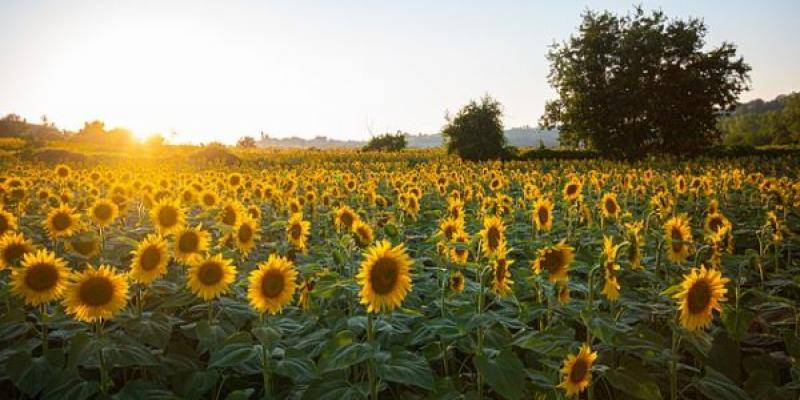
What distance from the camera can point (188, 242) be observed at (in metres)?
3.77

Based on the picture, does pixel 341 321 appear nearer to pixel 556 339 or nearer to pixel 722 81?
pixel 556 339

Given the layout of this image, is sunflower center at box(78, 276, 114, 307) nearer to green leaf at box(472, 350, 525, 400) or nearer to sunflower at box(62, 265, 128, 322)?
sunflower at box(62, 265, 128, 322)

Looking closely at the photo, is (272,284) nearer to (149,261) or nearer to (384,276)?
(384,276)

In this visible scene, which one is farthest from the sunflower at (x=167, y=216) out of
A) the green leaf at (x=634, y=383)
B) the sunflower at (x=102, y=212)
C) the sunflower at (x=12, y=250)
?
the green leaf at (x=634, y=383)

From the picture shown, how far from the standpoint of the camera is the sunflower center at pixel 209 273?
128 inches

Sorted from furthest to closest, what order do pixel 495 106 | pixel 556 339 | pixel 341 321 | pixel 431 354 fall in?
pixel 495 106 < pixel 341 321 < pixel 431 354 < pixel 556 339

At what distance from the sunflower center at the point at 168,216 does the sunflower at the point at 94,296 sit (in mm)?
1710

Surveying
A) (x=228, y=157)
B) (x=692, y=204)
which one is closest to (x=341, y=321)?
(x=692, y=204)

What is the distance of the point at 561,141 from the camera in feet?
109

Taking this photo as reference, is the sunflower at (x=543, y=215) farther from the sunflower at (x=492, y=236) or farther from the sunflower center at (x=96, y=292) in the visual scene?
the sunflower center at (x=96, y=292)

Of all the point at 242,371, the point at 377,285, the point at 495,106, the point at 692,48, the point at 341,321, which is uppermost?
the point at 692,48

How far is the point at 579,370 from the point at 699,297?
76cm

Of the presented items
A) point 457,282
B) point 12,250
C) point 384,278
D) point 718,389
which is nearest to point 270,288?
point 384,278

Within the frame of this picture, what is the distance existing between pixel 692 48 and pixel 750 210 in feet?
82.9
